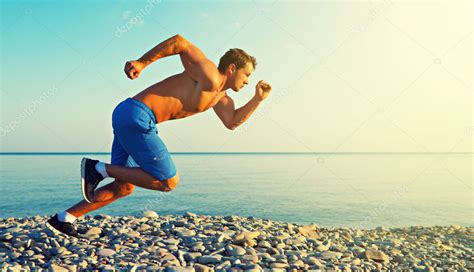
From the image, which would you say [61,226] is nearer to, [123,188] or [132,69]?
[123,188]

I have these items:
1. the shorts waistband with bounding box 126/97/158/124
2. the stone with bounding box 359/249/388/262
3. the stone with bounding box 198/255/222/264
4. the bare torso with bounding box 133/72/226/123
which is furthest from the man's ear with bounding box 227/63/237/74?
the stone with bounding box 359/249/388/262

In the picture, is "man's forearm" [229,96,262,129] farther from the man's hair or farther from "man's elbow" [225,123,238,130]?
the man's hair

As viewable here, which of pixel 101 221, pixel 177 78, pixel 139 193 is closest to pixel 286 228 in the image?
pixel 101 221

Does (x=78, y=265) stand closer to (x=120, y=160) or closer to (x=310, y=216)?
(x=120, y=160)

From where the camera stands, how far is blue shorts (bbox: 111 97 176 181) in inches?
150

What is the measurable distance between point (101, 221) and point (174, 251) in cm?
189

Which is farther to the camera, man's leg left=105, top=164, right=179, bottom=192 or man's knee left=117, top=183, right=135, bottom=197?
man's knee left=117, top=183, right=135, bottom=197

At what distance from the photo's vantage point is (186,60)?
3.86 m

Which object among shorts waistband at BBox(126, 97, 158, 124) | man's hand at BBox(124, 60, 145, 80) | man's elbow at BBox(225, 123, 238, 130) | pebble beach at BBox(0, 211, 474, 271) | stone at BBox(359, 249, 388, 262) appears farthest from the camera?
stone at BBox(359, 249, 388, 262)

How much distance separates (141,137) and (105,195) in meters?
0.84

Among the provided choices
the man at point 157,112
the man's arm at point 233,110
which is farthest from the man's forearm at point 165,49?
the man's arm at point 233,110

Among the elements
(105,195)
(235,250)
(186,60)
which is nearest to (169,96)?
(186,60)

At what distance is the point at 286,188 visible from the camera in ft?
58.6

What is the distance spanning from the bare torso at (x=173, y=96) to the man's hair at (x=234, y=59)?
0.27m
